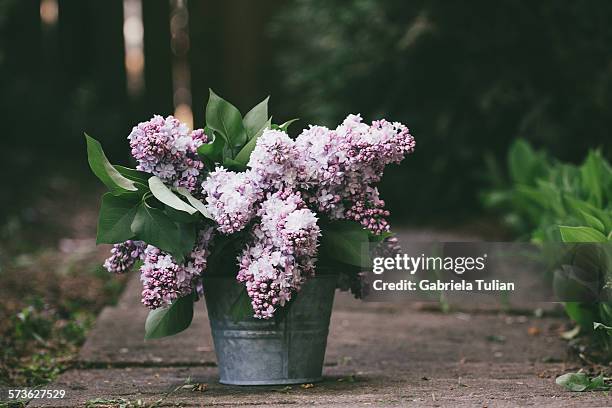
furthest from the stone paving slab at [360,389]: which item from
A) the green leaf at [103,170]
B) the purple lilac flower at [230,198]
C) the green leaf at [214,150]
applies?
the green leaf at [214,150]

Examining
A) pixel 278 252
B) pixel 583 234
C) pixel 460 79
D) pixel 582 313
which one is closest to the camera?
pixel 278 252

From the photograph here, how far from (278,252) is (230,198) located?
8.7 inches

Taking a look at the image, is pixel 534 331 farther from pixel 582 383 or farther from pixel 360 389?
pixel 360 389

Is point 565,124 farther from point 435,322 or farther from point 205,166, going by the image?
point 205,166

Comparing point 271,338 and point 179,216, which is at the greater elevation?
point 179,216

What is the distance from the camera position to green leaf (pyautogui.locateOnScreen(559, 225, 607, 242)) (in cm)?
312

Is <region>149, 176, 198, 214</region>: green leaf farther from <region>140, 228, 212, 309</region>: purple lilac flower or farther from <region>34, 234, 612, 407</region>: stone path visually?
<region>34, 234, 612, 407</region>: stone path

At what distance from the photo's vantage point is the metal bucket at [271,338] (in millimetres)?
2898

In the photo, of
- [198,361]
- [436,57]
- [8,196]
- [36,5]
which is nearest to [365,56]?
[436,57]

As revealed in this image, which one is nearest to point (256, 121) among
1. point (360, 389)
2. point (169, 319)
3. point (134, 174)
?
point (134, 174)

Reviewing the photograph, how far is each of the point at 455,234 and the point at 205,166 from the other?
4102mm

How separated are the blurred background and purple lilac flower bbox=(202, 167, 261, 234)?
1.39 metres

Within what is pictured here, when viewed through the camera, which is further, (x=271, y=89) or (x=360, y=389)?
(x=271, y=89)

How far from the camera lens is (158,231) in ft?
8.91
